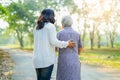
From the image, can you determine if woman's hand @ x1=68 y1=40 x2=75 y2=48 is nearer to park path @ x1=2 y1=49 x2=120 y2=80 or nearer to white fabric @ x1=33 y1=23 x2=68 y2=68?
white fabric @ x1=33 y1=23 x2=68 y2=68

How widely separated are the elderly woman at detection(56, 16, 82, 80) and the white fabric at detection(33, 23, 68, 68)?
0.52m

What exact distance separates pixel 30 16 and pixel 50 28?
217ft

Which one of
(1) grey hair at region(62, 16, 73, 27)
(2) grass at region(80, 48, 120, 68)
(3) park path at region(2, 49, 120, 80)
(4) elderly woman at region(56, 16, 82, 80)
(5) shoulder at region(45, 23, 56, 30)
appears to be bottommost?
(2) grass at region(80, 48, 120, 68)

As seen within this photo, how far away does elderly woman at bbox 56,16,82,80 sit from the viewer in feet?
20.6

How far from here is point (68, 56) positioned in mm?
6301

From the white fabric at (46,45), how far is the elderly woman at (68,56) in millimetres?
521

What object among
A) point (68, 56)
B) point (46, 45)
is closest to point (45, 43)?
point (46, 45)

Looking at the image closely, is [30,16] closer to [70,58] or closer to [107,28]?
[107,28]

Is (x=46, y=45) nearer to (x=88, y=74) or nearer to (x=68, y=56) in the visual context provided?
(x=68, y=56)

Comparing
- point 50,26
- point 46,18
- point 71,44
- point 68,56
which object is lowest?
point 68,56

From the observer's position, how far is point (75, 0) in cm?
7050

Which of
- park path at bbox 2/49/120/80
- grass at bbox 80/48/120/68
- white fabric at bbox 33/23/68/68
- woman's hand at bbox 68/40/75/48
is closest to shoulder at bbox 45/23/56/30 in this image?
white fabric at bbox 33/23/68/68

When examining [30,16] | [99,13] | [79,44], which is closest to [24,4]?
[30,16]

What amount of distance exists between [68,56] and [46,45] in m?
0.71
